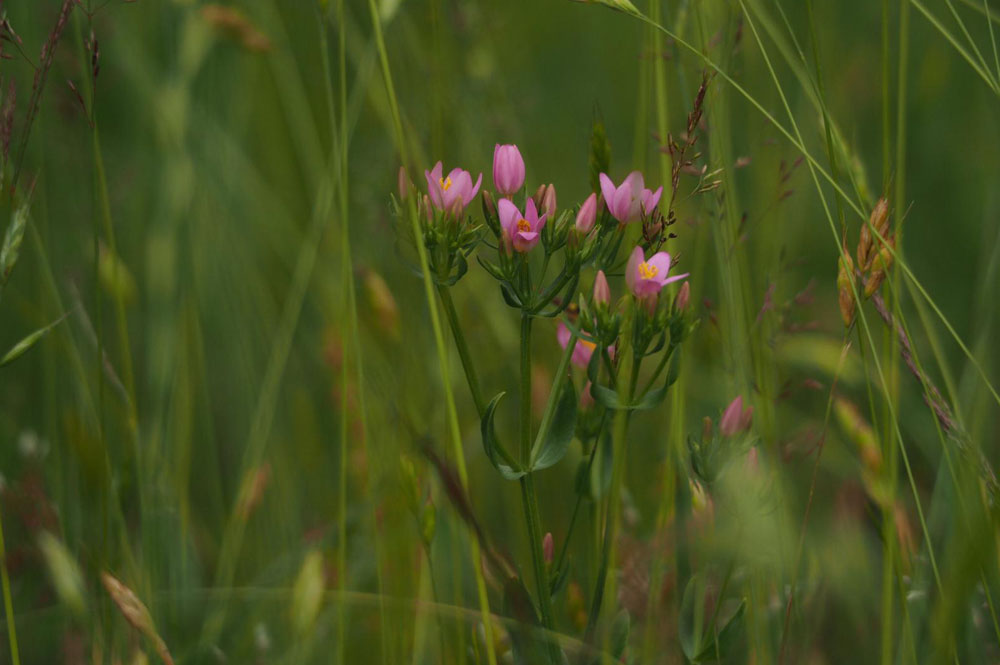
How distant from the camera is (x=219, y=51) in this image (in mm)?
2422

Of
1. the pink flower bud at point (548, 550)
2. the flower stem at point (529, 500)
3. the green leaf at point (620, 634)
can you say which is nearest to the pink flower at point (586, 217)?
the flower stem at point (529, 500)

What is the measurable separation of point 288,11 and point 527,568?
1.90 m

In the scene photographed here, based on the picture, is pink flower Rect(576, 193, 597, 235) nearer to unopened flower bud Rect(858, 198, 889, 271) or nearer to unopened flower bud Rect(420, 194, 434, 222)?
unopened flower bud Rect(420, 194, 434, 222)

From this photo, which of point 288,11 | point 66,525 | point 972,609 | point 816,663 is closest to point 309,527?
→ point 66,525

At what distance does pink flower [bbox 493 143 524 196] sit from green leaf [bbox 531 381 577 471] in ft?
0.73

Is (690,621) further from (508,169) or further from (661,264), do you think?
(508,169)

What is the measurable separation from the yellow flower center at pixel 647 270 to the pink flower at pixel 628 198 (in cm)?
5

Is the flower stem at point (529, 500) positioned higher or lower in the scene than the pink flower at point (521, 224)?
lower

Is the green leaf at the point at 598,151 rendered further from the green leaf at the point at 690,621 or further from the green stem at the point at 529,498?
the green leaf at the point at 690,621

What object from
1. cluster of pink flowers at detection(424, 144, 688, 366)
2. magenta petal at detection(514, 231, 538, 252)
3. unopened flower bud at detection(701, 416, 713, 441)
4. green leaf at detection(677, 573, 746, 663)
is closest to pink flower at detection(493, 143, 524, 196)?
cluster of pink flowers at detection(424, 144, 688, 366)

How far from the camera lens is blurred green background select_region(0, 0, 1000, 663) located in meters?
1.15

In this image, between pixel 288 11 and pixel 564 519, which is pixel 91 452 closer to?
pixel 564 519

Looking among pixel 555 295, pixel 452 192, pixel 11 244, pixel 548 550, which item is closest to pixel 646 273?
pixel 555 295

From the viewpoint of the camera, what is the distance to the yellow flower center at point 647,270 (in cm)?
97
